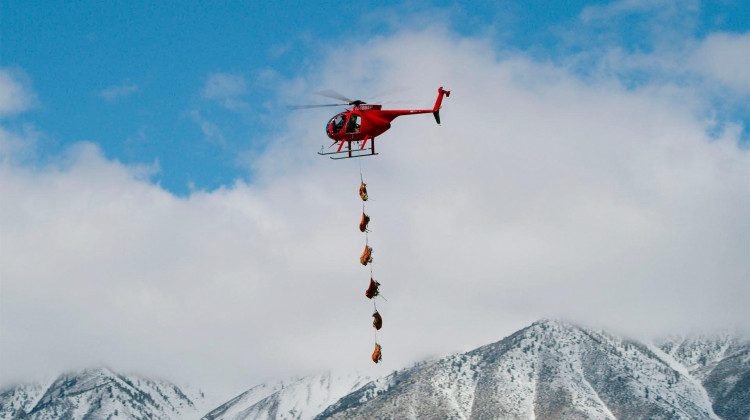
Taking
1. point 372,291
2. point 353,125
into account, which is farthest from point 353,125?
point 372,291

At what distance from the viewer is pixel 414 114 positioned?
363ft

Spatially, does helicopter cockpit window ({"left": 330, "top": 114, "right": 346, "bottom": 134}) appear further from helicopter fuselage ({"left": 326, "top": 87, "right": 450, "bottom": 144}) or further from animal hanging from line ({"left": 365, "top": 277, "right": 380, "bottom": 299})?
animal hanging from line ({"left": 365, "top": 277, "right": 380, "bottom": 299})

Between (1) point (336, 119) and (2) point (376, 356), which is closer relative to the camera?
(2) point (376, 356)

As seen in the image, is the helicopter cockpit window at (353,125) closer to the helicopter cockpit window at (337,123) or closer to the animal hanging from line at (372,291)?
the helicopter cockpit window at (337,123)

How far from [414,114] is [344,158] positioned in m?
10.6

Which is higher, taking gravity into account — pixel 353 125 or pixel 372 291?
pixel 353 125

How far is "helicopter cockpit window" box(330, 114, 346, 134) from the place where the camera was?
4355 inches

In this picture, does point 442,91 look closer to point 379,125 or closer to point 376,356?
point 379,125

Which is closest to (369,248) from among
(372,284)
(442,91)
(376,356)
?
(372,284)

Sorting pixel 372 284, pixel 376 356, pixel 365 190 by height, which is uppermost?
pixel 365 190

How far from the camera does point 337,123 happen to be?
111 m

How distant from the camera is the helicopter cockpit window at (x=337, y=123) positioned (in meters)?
111

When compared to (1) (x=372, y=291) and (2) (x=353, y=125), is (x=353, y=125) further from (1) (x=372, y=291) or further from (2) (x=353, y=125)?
(1) (x=372, y=291)

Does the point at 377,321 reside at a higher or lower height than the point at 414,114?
lower
